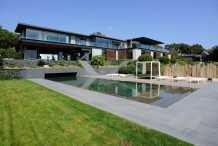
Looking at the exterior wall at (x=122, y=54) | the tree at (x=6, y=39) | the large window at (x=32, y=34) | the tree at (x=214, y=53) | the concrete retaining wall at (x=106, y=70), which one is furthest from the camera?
the tree at (x=6, y=39)

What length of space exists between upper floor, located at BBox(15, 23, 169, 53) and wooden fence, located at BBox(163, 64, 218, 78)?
14.7 m

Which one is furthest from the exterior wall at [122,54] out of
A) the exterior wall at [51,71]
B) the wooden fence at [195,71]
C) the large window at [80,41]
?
the wooden fence at [195,71]

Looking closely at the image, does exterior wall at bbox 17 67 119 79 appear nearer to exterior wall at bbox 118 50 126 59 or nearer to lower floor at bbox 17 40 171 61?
lower floor at bbox 17 40 171 61

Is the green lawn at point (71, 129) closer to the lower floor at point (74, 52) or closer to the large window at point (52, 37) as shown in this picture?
the large window at point (52, 37)

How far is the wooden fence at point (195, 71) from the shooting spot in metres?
15.2

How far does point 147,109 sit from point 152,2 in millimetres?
18793

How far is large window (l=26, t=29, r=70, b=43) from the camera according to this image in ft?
69.4

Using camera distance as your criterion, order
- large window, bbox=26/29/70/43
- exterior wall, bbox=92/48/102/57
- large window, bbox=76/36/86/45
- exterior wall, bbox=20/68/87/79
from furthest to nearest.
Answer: exterior wall, bbox=92/48/102/57
large window, bbox=76/36/86/45
large window, bbox=26/29/70/43
exterior wall, bbox=20/68/87/79

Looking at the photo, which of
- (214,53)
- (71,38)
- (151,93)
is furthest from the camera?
(214,53)

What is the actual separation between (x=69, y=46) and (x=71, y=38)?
7.97 ft

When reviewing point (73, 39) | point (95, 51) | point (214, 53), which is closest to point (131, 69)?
point (95, 51)

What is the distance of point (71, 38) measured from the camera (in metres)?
26.8

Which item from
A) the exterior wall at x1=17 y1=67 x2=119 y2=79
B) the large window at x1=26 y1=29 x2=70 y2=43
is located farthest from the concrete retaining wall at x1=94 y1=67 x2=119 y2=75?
the large window at x1=26 y1=29 x2=70 y2=43

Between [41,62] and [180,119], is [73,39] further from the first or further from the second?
[180,119]
